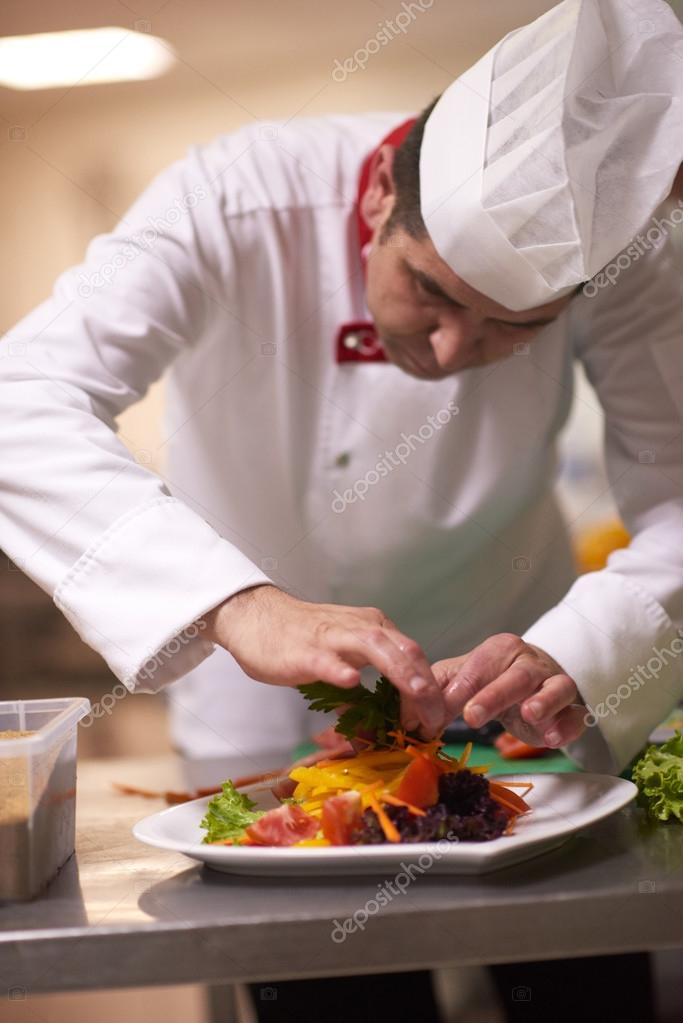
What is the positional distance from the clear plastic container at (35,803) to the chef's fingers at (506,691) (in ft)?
1.27

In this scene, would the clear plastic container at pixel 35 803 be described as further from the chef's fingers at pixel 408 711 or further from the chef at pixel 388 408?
the chef's fingers at pixel 408 711

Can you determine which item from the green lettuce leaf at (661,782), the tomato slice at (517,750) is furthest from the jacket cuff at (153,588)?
the tomato slice at (517,750)

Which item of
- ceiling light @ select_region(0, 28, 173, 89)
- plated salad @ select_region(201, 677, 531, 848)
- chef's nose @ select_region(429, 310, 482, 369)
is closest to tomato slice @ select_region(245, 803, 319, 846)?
plated salad @ select_region(201, 677, 531, 848)

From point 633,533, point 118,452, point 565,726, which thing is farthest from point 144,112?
point 565,726

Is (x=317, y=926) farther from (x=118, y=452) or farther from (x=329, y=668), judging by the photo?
(x=118, y=452)

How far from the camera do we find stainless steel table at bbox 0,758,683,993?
86 cm

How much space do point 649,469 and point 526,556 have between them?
328 millimetres

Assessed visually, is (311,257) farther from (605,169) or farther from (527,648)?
(527,648)

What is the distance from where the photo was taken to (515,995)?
153 cm

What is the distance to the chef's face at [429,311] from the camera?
1293 mm

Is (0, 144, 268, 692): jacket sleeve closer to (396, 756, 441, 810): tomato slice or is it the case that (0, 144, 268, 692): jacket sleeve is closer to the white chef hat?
(396, 756, 441, 810): tomato slice

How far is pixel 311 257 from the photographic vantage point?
165 centimetres

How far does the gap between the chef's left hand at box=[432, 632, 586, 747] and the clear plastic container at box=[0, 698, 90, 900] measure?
374 mm

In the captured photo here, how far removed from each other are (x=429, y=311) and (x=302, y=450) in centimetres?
46
